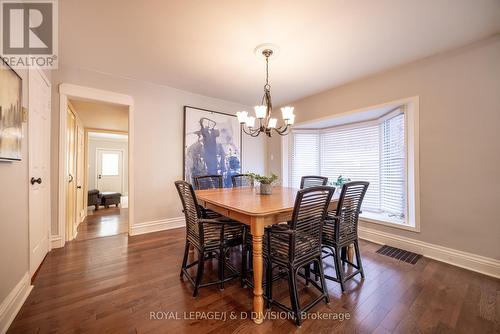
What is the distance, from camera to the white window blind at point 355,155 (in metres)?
3.61

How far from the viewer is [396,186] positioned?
313 centimetres

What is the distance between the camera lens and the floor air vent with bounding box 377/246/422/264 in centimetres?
244

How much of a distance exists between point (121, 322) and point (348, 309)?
1.71m

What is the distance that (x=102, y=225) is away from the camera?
12.7 ft

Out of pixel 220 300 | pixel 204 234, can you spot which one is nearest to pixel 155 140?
pixel 204 234

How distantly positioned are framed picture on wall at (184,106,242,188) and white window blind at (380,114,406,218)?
266 cm

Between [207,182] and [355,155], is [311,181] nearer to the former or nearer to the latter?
[355,155]

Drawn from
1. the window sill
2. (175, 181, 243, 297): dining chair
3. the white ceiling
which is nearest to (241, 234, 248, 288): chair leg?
(175, 181, 243, 297): dining chair

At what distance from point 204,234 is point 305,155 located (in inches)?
129

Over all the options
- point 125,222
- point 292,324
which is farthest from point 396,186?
point 125,222

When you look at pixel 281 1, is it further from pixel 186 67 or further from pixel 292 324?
pixel 292 324

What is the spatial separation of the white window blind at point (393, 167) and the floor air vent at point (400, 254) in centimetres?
59

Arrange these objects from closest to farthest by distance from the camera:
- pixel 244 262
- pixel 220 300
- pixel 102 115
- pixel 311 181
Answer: pixel 220 300, pixel 244 262, pixel 311 181, pixel 102 115

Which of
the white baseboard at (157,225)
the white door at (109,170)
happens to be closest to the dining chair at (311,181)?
the white baseboard at (157,225)
